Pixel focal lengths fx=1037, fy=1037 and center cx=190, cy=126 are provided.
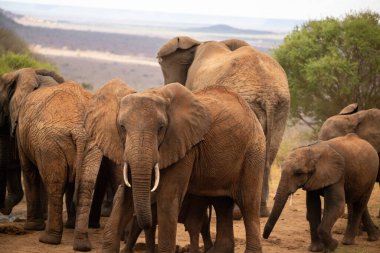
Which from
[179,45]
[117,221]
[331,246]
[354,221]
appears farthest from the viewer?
[179,45]

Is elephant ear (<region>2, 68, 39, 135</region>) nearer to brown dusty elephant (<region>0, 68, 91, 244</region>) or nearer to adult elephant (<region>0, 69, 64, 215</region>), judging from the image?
brown dusty elephant (<region>0, 68, 91, 244</region>)

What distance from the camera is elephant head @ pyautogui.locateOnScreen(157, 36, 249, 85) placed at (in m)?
13.6

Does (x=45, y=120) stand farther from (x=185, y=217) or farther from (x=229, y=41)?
(x=229, y=41)

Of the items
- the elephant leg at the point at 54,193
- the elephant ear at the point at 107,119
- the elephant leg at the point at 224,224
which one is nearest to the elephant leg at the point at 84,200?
the elephant leg at the point at 54,193

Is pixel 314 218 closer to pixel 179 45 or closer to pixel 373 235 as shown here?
pixel 373 235

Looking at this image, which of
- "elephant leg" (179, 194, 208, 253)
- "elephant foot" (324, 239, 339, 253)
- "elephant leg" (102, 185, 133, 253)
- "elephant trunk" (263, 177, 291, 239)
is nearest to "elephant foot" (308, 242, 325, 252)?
"elephant foot" (324, 239, 339, 253)

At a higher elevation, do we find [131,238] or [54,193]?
[54,193]

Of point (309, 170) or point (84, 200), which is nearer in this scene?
point (84, 200)

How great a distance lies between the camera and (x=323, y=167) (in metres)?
9.45

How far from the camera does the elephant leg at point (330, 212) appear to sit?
9.30 metres

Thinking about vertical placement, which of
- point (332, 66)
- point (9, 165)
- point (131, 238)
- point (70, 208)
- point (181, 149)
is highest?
point (181, 149)

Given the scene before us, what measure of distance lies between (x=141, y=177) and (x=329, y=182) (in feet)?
9.95

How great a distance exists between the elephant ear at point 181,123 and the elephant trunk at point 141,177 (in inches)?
11.2

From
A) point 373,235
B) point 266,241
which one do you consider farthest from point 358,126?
point 266,241
